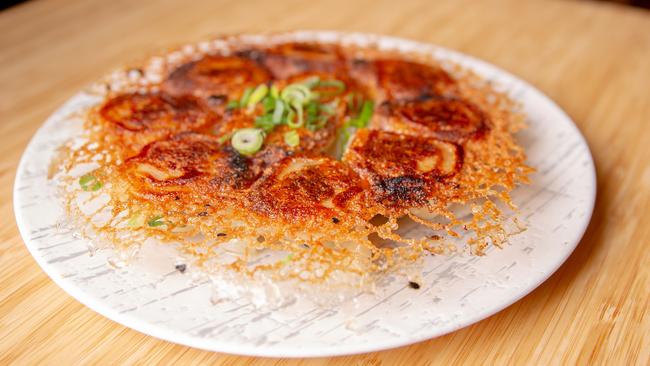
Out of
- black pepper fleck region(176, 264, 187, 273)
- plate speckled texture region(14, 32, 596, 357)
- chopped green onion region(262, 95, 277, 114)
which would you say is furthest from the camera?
chopped green onion region(262, 95, 277, 114)

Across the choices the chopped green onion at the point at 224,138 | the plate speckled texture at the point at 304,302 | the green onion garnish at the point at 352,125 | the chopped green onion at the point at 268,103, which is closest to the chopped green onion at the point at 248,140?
the chopped green onion at the point at 224,138

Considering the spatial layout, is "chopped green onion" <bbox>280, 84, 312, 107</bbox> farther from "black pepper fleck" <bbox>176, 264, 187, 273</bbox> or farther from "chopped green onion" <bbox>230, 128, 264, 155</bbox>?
"black pepper fleck" <bbox>176, 264, 187, 273</bbox>

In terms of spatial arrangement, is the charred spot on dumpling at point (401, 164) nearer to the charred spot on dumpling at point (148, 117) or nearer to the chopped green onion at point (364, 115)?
the chopped green onion at point (364, 115)

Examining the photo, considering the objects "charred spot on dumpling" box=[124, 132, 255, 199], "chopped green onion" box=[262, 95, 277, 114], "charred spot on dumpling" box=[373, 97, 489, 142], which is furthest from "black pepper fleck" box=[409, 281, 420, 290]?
"chopped green onion" box=[262, 95, 277, 114]

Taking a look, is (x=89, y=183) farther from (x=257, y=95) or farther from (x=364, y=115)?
(x=364, y=115)

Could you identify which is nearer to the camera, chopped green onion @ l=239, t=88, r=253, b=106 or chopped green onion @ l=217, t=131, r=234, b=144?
chopped green onion @ l=217, t=131, r=234, b=144

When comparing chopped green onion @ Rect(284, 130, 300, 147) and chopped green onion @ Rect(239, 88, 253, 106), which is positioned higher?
chopped green onion @ Rect(239, 88, 253, 106)
